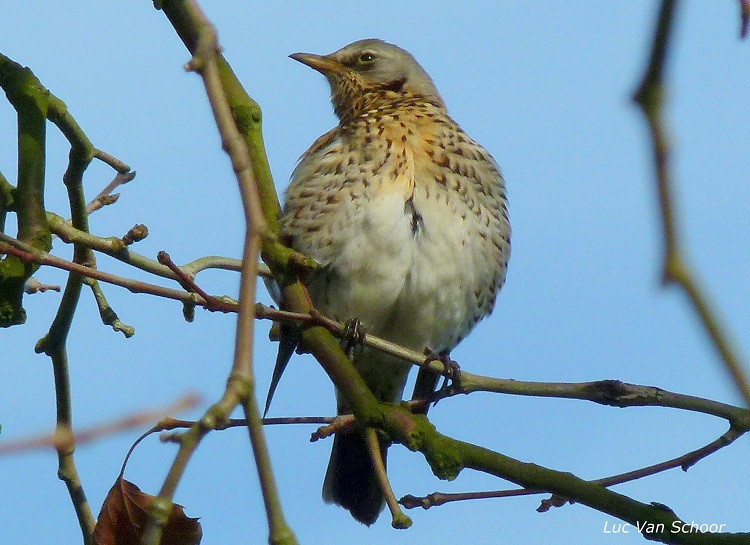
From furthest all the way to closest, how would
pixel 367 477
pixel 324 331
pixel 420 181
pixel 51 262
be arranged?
1. pixel 367 477
2. pixel 420 181
3. pixel 324 331
4. pixel 51 262

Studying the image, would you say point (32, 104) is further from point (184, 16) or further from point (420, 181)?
point (420, 181)

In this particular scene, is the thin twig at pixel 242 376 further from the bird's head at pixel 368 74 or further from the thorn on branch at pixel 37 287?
the bird's head at pixel 368 74

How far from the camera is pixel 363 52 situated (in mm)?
6469

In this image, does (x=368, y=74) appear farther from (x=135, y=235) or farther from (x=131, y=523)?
(x=131, y=523)

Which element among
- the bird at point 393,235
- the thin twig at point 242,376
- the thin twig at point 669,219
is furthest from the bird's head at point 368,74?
the thin twig at point 669,219

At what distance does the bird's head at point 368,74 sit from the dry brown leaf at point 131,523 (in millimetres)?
3435

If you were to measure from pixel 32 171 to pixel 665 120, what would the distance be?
259 centimetres

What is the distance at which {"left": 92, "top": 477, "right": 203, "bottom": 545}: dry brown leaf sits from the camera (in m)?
3.09

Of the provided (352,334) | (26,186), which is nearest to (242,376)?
(26,186)

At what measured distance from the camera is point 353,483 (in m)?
5.68

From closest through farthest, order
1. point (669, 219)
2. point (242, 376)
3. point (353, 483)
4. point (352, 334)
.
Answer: point (669, 219), point (242, 376), point (352, 334), point (353, 483)

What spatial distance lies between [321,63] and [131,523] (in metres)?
3.86

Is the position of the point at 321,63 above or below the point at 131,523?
above

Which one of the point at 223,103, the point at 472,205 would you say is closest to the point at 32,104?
the point at 223,103
